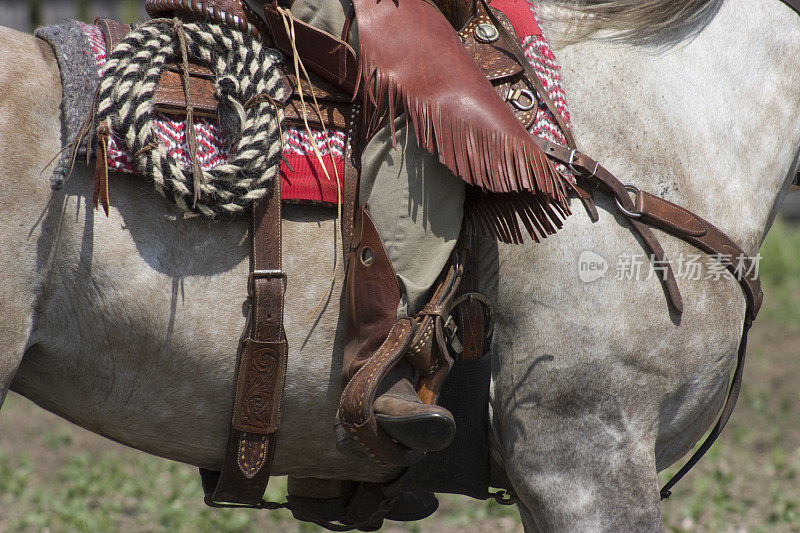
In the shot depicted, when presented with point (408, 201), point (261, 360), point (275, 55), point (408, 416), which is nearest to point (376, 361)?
point (408, 416)

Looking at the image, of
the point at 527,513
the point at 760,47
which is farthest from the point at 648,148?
the point at 527,513

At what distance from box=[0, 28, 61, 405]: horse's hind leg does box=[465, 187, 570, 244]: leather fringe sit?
3.01 ft

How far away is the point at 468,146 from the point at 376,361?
0.51m

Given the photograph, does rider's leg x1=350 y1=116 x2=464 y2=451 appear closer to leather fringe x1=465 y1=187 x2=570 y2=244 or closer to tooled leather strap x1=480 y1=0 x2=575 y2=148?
leather fringe x1=465 y1=187 x2=570 y2=244

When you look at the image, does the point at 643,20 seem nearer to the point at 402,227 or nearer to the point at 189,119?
the point at 402,227

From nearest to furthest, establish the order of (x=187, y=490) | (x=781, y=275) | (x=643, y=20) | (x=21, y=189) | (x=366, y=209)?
(x=21, y=189), (x=366, y=209), (x=643, y=20), (x=187, y=490), (x=781, y=275)

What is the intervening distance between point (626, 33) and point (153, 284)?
133 centimetres

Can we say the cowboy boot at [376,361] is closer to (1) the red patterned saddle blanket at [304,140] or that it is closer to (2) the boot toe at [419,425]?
(2) the boot toe at [419,425]

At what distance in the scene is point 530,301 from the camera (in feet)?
6.17

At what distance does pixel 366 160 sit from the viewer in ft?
5.80

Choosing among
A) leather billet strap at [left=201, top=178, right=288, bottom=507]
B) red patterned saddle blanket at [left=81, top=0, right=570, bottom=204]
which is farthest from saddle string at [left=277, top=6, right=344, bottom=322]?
leather billet strap at [left=201, top=178, right=288, bottom=507]

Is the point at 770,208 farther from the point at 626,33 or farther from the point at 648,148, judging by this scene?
the point at 626,33

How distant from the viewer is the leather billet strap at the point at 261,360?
1.73 metres

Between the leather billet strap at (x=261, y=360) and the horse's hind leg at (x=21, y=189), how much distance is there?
1.42 ft
